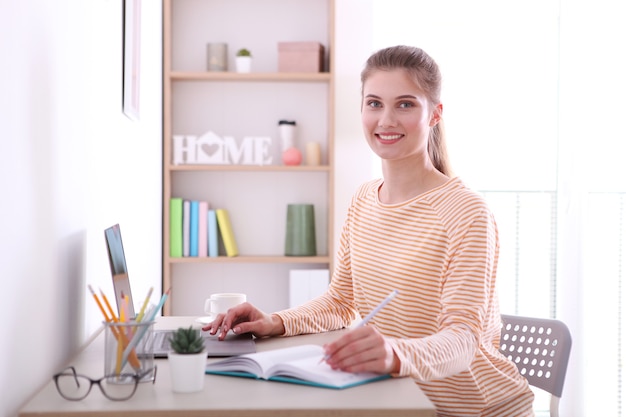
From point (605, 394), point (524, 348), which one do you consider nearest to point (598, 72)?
point (605, 394)

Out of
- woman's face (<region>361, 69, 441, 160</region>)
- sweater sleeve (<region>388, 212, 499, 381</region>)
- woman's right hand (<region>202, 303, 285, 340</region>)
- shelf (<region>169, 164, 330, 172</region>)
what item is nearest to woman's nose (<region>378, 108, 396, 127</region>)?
woman's face (<region>361, 69, 441, 160</region>)

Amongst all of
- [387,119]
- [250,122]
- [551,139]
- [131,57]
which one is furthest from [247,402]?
[551,139]

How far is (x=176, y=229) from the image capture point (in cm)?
341

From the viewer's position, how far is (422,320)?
65.1 inches

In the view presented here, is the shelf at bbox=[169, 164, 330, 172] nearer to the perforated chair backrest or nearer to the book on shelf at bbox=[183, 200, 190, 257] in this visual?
the book on shelf at bbox=[183, 200, 190, 257]

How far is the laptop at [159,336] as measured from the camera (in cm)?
151

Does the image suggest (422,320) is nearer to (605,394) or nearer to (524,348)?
(524,348)

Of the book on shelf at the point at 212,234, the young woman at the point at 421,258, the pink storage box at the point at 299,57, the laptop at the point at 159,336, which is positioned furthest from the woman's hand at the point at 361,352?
the pink storage box at the point at 299,57

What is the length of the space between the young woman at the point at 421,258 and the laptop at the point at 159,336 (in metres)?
0.03

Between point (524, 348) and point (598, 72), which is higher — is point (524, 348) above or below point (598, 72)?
below

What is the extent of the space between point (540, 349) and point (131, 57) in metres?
1.38

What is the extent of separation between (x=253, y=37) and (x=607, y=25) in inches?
66.6

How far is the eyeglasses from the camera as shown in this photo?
1.18m

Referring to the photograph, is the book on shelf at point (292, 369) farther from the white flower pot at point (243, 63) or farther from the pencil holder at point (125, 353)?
the white flower pot at point (243, 63)
